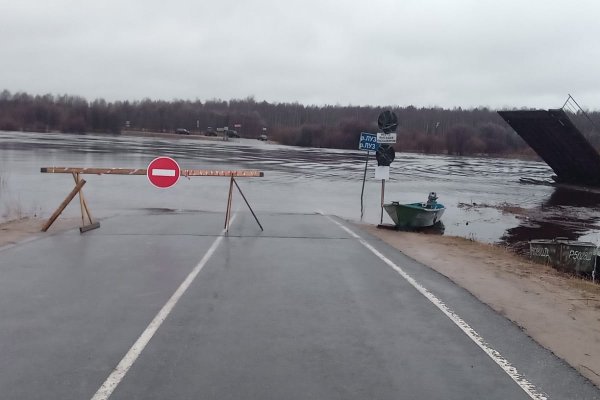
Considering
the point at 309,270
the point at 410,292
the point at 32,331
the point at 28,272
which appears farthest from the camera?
the point at 309,270

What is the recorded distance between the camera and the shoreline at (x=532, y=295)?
17.6 ft

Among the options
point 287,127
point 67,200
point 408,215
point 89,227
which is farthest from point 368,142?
point 287,127

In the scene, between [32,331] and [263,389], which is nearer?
[263,389]

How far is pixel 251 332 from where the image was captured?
5258mm

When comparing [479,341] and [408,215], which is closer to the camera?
[479,341]

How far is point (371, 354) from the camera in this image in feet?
15.7

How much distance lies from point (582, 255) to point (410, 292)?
750 centimetres

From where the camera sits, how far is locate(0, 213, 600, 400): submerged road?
411cm

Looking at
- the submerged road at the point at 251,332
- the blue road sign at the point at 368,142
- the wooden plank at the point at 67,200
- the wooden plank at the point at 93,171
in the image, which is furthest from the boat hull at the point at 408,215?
the wooden plank at the point at 67,200

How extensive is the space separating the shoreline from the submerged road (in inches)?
10.6

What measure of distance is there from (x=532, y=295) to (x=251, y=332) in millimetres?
4410

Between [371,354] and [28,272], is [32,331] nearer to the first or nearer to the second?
[28,272]

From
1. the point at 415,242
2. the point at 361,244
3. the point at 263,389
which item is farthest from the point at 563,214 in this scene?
the point at 263,389

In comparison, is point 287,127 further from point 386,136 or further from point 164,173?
point 164,173
